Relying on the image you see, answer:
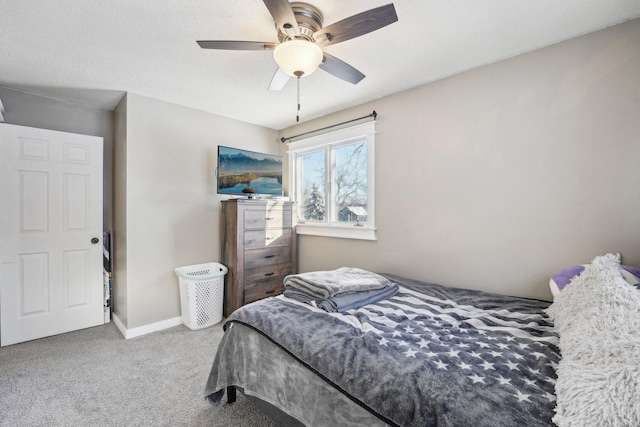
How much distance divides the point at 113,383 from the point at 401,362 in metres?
2.08

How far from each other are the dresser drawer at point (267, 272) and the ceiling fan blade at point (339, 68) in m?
2.20

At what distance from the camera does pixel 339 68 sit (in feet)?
5.88

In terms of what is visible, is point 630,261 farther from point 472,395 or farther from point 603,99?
point 472,395

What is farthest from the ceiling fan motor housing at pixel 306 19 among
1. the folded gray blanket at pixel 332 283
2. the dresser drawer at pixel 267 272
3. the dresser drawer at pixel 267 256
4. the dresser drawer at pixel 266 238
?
the dresser drawer at pixel 267 272

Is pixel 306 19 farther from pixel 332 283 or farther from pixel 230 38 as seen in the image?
pixel 332 283

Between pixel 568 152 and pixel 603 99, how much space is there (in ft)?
1.13

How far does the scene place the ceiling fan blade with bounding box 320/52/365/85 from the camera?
1.69 meters

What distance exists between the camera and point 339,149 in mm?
3312

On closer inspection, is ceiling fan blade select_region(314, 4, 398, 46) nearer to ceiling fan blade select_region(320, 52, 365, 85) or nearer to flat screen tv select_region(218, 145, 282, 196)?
ceiling fan blade select_region(320, 52, 365, 85)

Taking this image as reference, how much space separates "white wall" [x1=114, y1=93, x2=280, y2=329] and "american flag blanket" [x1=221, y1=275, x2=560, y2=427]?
5.57 feet

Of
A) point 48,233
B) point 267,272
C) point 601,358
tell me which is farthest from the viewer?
point 267,272

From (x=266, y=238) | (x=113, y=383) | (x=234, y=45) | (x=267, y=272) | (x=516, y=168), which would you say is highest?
(x=234, y=45)

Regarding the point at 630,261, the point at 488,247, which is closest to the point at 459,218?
the point at 488,247

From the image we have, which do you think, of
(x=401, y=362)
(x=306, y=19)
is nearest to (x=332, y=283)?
(x=401, y=362)
